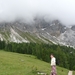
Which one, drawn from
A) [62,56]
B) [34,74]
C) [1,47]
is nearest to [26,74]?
[34,74]

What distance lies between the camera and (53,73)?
104 ft

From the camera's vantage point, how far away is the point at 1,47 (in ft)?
549

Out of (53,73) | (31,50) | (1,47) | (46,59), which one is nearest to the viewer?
(53,73)

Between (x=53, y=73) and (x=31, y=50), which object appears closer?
(x=53, y=73)

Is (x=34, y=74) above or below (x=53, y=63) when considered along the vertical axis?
below

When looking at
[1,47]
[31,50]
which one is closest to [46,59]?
[31,50]

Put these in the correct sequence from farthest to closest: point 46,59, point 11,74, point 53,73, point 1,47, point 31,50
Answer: point 1,47 < point 31,50 < point 46,59 < point 11,74 < point 53,73

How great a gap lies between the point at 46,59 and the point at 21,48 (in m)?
48.2

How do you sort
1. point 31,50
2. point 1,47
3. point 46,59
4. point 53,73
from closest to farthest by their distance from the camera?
point 53,73
point 46,59
point 31,50
point 1,47

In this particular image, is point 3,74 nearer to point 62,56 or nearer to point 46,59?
point 46,59

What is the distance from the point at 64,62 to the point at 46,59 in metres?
10.1

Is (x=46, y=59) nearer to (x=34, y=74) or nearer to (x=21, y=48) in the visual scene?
(x=21, y=48)

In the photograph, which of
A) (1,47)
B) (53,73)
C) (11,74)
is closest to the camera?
(53,73)

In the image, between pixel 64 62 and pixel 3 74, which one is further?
pixel 64 62
